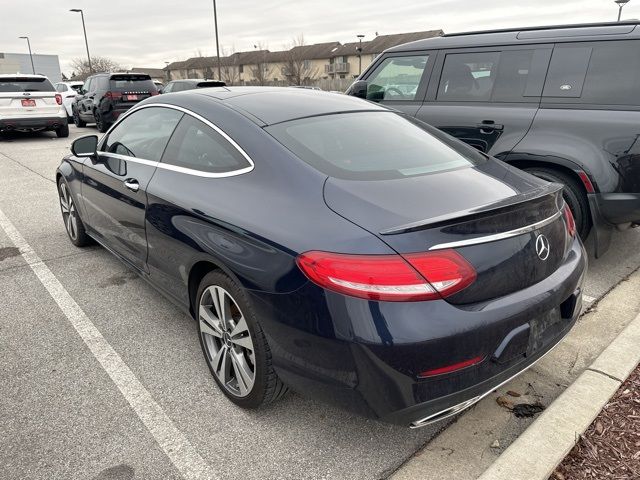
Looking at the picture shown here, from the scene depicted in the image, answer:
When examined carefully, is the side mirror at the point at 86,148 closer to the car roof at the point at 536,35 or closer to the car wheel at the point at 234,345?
the car wheel at the point at 234,345

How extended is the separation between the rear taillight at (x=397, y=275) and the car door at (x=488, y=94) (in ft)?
9.45

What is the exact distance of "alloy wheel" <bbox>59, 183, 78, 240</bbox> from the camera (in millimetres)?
4798

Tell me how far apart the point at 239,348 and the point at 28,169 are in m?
8.90

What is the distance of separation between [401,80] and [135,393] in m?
4.23

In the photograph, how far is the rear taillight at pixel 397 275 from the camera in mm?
1830

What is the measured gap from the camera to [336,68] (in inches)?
2712

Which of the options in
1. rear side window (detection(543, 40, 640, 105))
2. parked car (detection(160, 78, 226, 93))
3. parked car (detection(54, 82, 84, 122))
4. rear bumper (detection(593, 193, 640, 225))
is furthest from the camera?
parked car (detection(54, 82, 84, 122))

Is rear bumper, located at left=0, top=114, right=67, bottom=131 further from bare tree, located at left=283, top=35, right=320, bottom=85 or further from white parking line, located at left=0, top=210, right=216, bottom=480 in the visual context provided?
bare tree, located at left=283, top=35, right=320, bottom=85

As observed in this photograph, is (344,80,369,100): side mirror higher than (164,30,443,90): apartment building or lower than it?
lower

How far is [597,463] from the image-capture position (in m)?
2.16

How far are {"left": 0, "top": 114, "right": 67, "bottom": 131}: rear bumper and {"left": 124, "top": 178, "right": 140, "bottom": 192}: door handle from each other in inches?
465

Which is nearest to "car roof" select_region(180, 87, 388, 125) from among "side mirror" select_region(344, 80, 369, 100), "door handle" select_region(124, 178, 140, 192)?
"door handle" select_region(124, 178, 140, 192)

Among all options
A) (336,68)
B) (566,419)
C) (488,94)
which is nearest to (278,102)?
(566,419)

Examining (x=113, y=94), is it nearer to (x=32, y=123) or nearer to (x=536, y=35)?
(x=32, y=123)
